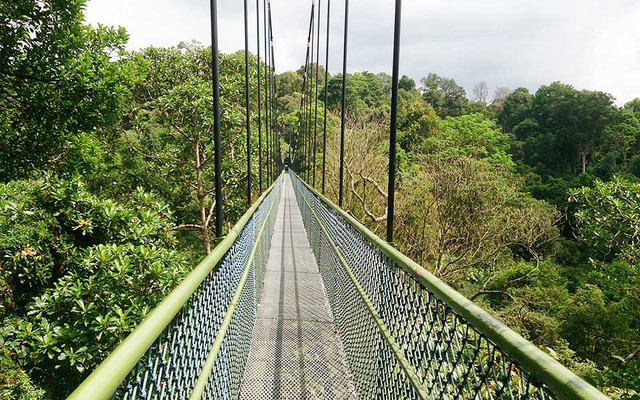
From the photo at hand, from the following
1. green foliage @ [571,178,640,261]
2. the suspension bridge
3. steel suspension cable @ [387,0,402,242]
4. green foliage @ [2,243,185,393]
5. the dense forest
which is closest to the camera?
the suspension bridge

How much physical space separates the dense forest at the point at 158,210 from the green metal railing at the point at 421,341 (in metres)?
3.20

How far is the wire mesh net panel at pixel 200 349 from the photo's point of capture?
0.88m

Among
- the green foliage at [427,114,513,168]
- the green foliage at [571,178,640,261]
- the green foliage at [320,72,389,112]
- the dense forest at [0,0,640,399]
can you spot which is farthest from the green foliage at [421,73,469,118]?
the green foliage at [571,178,640,261]

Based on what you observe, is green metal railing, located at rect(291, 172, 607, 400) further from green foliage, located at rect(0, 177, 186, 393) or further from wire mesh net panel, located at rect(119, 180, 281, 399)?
green foliage, located at rect(0, 177, 186, 393)

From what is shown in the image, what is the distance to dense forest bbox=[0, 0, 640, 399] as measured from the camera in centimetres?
461

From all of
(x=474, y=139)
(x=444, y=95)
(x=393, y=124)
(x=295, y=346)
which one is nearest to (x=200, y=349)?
(x=295, y=346)

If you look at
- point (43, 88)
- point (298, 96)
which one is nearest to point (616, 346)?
point (43, 88)

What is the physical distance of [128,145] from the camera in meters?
10.7

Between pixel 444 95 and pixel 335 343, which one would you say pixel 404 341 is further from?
pixel 444 95

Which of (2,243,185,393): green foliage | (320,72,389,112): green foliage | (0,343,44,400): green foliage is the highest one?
(320,72,389,112): green foliage

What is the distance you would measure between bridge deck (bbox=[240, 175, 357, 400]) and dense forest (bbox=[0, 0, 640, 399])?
1872 millimetres

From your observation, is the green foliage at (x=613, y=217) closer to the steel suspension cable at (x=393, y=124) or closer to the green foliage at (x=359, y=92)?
the steel suspension cable at (x=393, y=124)

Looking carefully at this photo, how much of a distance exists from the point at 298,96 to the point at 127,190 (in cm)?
4708

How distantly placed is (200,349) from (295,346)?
1473mm
